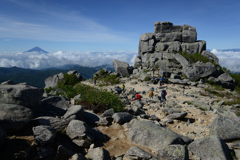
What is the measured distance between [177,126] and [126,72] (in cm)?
3262

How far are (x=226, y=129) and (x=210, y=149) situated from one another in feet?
8.77

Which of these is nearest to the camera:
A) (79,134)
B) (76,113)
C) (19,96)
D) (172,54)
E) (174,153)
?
(174,153)

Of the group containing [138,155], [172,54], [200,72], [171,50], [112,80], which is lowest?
[112,80]

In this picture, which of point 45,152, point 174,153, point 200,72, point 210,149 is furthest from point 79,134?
point 200,72

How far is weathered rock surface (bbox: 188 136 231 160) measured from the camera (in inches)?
248

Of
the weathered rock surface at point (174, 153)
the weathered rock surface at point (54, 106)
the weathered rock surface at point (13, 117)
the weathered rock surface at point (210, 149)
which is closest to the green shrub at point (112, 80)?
the weathered rock surface at point (54, 106)

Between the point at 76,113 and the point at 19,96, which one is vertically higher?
the point at 19,96

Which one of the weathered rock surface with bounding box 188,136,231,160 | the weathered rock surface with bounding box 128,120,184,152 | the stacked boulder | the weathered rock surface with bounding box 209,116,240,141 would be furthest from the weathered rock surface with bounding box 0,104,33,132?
the stacked boulder

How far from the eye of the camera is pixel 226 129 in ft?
26.9

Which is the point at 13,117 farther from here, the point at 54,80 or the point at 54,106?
A: the point at 54,80

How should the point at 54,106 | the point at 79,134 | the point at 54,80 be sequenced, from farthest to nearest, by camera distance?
the point at 54,80
the point at 54,106
the point at 79,134

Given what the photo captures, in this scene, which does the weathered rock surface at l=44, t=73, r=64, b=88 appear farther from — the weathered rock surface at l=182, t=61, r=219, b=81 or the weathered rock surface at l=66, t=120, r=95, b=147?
the weathered rock surface at l=66, t=120, r=95, b=147

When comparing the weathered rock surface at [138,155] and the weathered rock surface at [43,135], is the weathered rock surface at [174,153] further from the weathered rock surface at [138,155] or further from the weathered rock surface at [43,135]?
the weathered rock surface at [43,135]

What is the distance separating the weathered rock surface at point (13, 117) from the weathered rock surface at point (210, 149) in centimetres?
866
